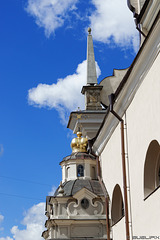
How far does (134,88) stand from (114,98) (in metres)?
1.61

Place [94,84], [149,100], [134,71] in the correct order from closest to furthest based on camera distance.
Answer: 1. [149,100]
2. [134,71]
3. [94,84]

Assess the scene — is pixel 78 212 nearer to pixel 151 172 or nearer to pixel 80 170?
pixel 80 170

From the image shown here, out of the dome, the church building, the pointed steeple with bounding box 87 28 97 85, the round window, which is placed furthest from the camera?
the pointed steeple with bounding box 87 28 97 85

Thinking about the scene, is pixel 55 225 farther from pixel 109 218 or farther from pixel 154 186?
pixel 154 186

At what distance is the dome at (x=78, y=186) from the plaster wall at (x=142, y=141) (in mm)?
5873

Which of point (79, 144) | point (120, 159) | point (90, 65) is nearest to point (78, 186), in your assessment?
point (79, 144)

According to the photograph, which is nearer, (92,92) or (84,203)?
(84,203)

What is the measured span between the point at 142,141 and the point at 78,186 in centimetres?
937

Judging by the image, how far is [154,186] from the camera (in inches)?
476

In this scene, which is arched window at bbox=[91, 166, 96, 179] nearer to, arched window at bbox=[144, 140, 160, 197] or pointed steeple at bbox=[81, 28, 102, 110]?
pointed steeple at bbox=[81, 28, 102, 110]

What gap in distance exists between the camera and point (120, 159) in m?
14.8

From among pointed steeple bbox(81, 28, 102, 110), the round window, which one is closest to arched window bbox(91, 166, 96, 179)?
the round window

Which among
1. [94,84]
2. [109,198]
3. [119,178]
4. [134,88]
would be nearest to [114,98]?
[134,88]

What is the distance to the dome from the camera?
816 inches
